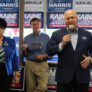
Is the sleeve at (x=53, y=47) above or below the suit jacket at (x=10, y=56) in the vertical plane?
above

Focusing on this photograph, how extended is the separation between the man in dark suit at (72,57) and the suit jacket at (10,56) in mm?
900

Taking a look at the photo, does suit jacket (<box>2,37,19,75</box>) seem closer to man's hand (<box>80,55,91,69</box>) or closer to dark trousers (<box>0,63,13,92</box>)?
dark trousers (<box>0,63,13,92</box>)

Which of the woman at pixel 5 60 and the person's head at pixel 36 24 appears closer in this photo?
the woman at pixel 5 60

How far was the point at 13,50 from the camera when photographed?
311cm

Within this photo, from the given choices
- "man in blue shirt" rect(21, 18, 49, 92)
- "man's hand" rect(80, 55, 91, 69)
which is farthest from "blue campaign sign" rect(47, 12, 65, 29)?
"man's hand" rect(80, 55, 91, 69)

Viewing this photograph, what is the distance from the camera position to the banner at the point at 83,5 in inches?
176

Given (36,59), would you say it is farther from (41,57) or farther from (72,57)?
(72,57)

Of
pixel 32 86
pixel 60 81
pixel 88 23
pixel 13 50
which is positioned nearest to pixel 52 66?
pixel 32 86

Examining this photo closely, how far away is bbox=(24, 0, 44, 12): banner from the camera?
462cm

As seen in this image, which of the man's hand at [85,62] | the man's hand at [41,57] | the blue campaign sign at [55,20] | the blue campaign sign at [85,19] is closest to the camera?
the man's hand at [85,62]

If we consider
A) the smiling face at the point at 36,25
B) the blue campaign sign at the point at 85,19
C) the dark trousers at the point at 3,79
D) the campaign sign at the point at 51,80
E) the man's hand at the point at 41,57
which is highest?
the blue campaign sign at the point at 85,19

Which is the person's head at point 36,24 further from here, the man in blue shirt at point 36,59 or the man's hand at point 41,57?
the man's hand at point 41,57

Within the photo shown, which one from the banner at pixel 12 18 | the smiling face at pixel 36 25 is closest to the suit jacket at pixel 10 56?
the smiling face at pixel 36 25

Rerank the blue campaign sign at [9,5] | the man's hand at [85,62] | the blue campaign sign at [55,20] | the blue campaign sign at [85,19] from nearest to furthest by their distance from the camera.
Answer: the man's hand at [85,62] → the blue campaign sign at [85,19] → the blue campaign sign at [55,20] → the blue campaign sign at [9,5]
